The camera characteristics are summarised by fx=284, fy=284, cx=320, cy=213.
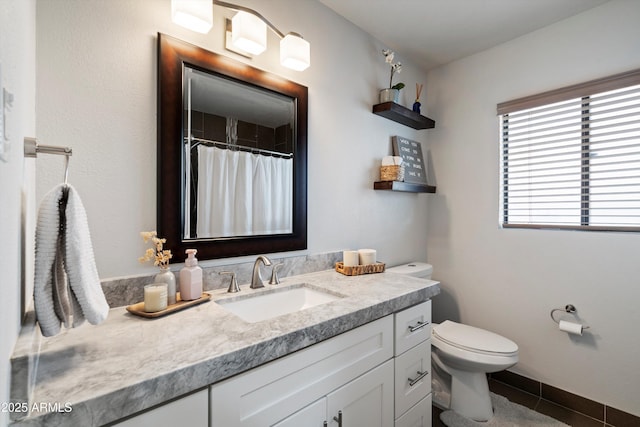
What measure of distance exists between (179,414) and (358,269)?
111cm

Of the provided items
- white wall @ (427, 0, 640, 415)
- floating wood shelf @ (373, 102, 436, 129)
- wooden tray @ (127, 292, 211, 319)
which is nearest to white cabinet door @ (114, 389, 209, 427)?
wooden tray @ (127, 292, 211, 319)

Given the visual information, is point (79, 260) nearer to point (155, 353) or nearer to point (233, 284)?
point (155, 353)

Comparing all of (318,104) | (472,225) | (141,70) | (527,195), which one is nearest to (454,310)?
(472,225)

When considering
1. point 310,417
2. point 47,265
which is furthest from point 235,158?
point 310,417

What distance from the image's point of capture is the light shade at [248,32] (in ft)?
4.00

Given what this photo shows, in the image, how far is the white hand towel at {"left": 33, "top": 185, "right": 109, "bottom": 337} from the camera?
0.60 meters

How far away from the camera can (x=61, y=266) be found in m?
0.63

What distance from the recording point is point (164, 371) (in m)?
0.62

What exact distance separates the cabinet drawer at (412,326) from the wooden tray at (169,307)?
80 cm

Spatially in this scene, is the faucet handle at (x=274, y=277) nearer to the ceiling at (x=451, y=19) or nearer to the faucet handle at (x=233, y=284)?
the faucet handle at (x=233, y=284)

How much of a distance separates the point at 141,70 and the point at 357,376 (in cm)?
140

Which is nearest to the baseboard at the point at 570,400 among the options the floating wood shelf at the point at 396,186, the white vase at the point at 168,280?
the floating wood shelf at the point at 396,186

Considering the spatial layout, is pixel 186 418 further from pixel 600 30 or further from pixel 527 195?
pixel 600 30

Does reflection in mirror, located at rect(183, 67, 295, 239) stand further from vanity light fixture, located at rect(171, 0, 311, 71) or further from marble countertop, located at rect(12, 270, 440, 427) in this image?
marble countertop, located at rect(12, 270, 440, 427)
